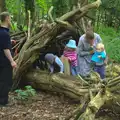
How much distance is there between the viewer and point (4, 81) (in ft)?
21.5

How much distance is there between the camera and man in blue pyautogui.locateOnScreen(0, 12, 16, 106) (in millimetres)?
6250

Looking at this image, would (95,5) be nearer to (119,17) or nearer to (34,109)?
(34,109)

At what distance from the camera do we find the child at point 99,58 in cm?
677

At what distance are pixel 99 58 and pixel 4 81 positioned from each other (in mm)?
1997

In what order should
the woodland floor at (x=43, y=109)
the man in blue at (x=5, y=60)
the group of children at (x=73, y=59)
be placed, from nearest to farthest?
the woodland floor at (x=43, y=109), the man in blue at (x=5, y=60), the group of children at (x=73, y=59)

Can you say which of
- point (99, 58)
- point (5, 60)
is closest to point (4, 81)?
point (5, 60)

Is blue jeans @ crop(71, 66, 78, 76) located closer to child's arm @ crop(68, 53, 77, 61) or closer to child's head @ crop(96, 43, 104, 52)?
child's arm @ crop(68, 53, 77, 61)

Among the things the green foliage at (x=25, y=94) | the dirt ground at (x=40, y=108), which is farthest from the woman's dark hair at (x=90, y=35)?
the green foliage at (x=25, y=94)

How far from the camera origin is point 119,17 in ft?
58.7

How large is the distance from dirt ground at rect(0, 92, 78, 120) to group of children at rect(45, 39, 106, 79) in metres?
0.71

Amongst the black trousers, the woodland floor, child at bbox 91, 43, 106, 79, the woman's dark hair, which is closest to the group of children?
child at bbox 91, 43, 106, 79

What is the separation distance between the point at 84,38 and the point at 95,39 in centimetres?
29

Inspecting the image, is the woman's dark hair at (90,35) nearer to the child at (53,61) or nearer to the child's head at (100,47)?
the child's head at (100,47)

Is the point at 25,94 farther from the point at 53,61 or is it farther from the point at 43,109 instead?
the point at 53,61
